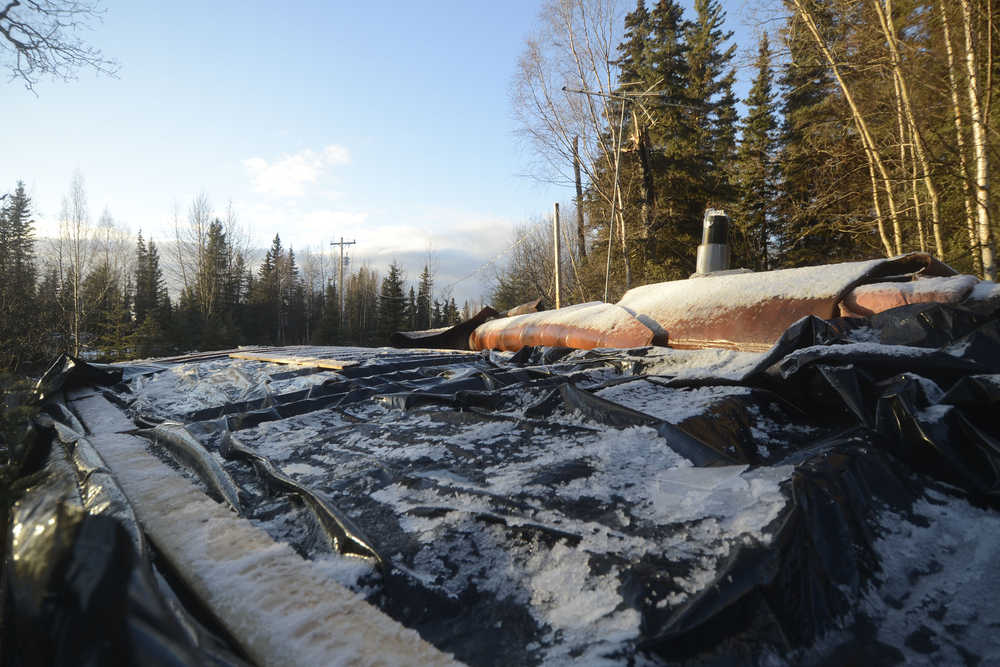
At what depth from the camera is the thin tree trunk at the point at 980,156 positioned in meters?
5.75

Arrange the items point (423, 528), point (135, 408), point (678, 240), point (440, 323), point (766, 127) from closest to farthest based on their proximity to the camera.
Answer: point (423, 528) → point (135, 408) → point (678, 240) → point (766, 127) → point (440, 323)

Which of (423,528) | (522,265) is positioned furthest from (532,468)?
(522,265)

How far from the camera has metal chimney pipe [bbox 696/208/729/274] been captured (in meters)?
5.91

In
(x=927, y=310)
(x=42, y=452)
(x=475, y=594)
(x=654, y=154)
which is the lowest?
(x=475, y=594)

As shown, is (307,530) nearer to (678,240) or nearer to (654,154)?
(678,240)

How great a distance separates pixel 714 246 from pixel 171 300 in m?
37.0

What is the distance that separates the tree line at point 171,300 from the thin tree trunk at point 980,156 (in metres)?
15.2

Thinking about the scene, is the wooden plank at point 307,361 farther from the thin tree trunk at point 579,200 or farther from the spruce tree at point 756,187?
the spruce tree at point 756,187

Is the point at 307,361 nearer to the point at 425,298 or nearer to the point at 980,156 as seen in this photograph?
the point at 980,156

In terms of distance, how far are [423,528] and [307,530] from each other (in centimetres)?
28

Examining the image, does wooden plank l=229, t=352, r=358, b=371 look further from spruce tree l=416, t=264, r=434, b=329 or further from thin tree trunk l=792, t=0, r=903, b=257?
spruce tree l=416, t=264, r=434, b=329

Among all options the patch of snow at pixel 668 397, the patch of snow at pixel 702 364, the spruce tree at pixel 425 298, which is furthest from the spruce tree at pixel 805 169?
the spruce tree at pixel 425 298

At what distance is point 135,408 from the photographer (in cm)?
251

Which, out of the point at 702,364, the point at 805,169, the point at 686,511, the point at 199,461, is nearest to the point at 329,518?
the point at 199,461
